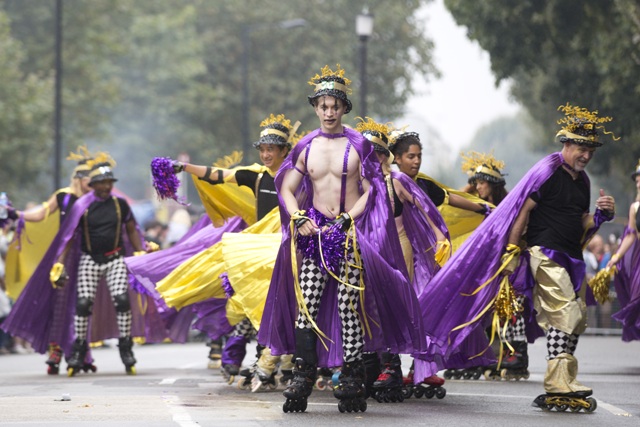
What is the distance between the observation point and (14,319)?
17703 millimetres

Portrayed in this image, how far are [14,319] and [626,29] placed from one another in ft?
43.1

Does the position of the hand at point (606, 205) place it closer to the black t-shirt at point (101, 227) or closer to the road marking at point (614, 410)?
the road marking at point (614, 410)

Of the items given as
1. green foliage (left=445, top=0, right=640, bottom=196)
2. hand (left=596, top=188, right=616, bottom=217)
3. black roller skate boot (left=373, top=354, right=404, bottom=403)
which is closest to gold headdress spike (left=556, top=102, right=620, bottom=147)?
hand (left=596, top=188, right=616, bottom=217)

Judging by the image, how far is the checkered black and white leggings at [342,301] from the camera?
1153 cm

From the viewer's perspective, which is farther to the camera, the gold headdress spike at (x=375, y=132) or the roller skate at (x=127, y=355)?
the roller skate at (x=127, y=355)

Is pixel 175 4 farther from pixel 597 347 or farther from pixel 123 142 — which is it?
pixel 597 347

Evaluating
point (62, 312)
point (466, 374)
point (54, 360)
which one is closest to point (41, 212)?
point (62, 312)

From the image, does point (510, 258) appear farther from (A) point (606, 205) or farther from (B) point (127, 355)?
(B) point (127, 355)

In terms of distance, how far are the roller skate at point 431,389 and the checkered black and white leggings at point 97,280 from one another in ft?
16.6

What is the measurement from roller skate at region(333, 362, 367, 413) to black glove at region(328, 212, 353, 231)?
95 cm

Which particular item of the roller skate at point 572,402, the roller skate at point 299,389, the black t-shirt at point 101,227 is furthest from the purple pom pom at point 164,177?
the roller skate at point 572,402

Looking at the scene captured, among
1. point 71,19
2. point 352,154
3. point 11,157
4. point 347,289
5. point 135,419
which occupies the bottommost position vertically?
point 135,419

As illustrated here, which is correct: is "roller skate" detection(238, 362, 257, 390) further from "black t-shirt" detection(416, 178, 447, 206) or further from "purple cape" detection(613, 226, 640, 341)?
"purple cape" detection(613, 226, 640, 341)

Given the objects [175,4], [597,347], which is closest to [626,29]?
[597,347]
